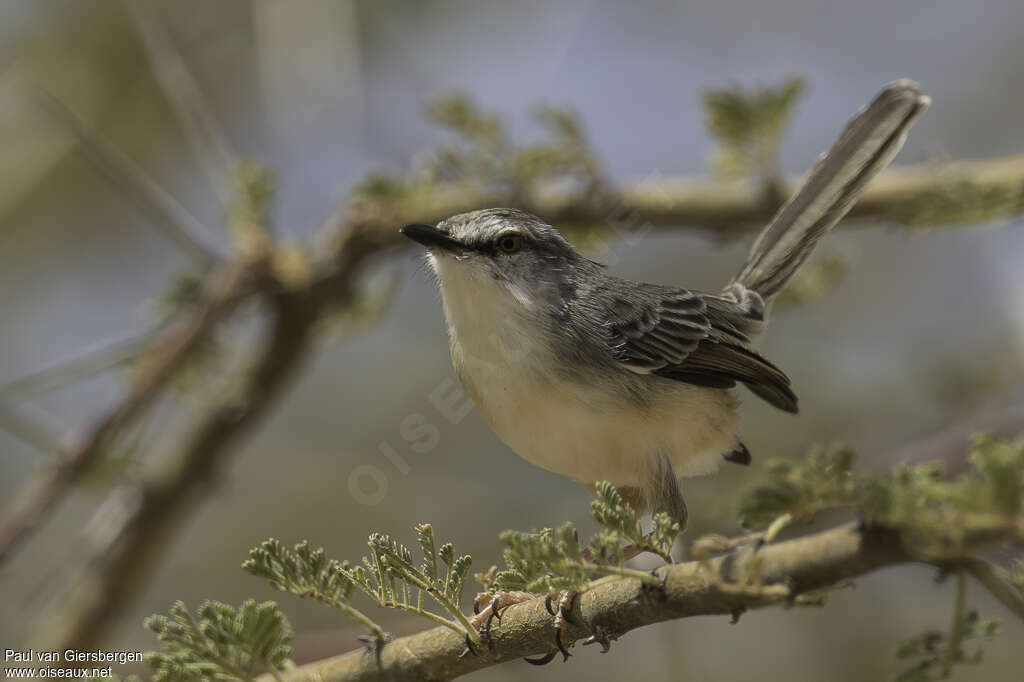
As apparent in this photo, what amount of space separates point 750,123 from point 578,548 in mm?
2715

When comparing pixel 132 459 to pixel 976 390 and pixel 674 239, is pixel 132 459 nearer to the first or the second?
pixel 976 390

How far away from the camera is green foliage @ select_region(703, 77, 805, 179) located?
404 centimetres

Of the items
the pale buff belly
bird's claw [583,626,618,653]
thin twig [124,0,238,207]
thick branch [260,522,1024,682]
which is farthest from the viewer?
thin twig [124,0,238,207]

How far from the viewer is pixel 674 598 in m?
2.08

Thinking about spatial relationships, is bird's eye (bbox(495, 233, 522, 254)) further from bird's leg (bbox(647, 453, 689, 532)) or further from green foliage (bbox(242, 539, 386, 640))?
green foliage (bbox(242, 539, 386, 640))

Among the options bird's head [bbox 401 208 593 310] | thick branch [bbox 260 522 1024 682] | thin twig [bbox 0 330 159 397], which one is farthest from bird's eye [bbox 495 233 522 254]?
thin twig [bbox 0 330 159 397]

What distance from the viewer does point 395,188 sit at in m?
4.84

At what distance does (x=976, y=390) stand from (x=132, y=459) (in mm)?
4398

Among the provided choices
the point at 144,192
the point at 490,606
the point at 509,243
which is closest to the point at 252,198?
the point at 144,192

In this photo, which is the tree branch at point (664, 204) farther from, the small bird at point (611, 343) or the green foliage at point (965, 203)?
the small bird at point (611, 343)

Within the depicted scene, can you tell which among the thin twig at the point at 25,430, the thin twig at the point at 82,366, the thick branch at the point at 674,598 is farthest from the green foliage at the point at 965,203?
the thin twig at the point at 25,430

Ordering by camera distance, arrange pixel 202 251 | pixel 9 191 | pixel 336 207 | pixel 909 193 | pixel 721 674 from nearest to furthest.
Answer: pixel 909 193
pixel 202 251
pixel 336 207
pixel 721 674
pixel 9 191

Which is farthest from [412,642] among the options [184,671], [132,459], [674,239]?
[674,239]

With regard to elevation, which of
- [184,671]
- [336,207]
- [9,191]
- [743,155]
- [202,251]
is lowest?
[184,671]
